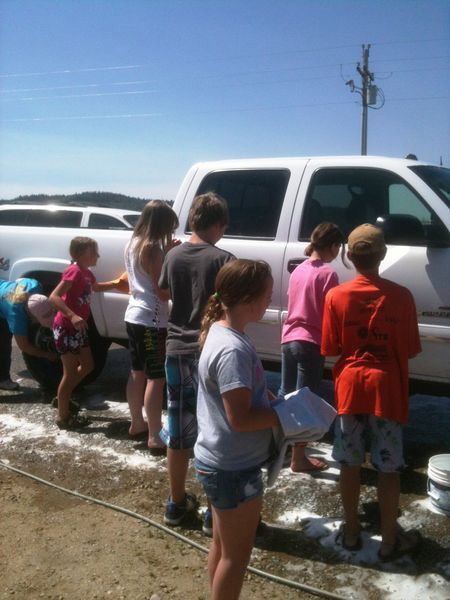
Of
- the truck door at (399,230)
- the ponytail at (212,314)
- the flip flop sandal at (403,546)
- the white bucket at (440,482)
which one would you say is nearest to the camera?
the ponytail at (212,314)

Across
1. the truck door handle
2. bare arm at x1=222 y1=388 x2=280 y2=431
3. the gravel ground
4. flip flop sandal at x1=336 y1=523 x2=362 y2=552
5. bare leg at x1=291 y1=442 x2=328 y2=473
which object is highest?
the truck door handle

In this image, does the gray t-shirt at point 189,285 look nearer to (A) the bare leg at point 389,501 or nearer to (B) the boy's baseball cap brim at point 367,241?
(B) the boy's baseball cap brim at point 367,241

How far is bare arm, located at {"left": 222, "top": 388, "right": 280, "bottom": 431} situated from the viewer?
1.94 metres

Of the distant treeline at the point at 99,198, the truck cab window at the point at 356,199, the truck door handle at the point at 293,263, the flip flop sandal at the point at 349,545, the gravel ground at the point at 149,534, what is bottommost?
the gravel ground at the point at 149,534

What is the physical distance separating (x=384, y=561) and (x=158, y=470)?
163 centimetres

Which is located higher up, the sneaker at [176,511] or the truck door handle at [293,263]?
the truck door handle at [293,263]

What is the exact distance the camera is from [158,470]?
3920mm

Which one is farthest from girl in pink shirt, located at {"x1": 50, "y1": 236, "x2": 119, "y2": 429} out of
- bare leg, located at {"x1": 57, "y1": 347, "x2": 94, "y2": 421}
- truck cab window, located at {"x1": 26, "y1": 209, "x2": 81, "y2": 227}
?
truck cab window, located at {"x1": 26, "y1": 209, "x2": 81, "y2": 227}

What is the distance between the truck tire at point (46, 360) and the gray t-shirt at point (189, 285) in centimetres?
235

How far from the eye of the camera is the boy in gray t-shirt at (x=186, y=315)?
292cm

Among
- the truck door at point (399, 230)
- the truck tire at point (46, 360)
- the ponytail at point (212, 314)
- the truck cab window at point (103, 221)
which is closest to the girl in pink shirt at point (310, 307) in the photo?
the truck door at point (399, 230)

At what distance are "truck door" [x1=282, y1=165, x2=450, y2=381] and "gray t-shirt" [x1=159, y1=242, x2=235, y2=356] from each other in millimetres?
1165

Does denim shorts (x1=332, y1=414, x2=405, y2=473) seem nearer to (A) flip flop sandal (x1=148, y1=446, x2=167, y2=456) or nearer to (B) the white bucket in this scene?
(B) the white bucket

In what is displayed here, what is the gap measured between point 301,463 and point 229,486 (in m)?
1.86
